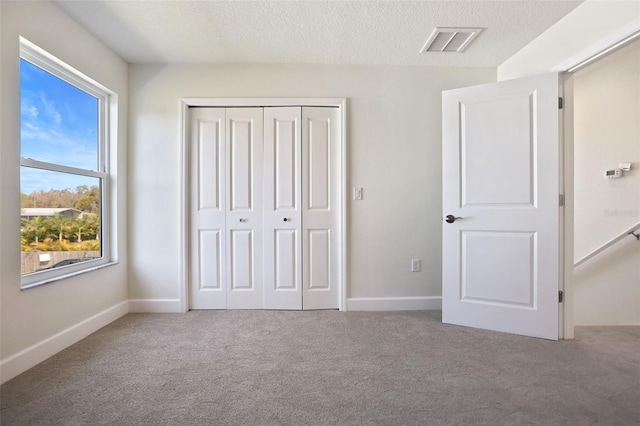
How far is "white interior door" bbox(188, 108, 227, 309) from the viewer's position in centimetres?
301

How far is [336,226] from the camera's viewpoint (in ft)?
9.95

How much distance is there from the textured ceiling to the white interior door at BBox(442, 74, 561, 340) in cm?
46

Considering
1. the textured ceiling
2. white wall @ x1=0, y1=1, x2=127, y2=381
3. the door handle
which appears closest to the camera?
white wall @ x1=0, y1=1, x2=127, y2=381

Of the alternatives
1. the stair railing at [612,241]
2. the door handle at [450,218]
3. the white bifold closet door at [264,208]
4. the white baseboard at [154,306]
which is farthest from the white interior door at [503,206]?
the white baseboard at [154,306]

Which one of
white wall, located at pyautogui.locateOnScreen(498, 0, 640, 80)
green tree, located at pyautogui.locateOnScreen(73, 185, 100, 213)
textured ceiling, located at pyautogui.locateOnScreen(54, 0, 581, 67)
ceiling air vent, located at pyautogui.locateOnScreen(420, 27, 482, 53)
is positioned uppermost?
textured ceiling, located at pyautogui.locateOnScreen(54, 0, 581, 67)

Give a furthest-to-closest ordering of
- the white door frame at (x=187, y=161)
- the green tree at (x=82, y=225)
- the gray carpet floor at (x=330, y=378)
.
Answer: the white door frame at (x=187, y=161)
the green tree at (x=82, y=225)
the gray carpet floor at (x=330, y=378)

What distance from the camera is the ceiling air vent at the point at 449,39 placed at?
2.39m

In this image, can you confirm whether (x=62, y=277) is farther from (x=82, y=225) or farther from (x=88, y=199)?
(x=88, y=199)

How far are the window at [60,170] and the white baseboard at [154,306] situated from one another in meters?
0.54

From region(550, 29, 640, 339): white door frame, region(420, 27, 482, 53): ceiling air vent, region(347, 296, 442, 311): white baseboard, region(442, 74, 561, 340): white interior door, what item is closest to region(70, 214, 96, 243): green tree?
region(347, 296, 442, 311): white baseboard

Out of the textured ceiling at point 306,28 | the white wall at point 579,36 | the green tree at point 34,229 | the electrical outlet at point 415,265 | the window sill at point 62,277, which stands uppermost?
the textured ceiling at point 306,28

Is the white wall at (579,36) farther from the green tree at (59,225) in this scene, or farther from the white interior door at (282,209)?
the green tree at (59,225)

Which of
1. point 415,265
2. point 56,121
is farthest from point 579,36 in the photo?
point 56,121

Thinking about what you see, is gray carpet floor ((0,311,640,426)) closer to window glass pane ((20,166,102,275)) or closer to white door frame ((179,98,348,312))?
white door frame ((179,98,348,312))
